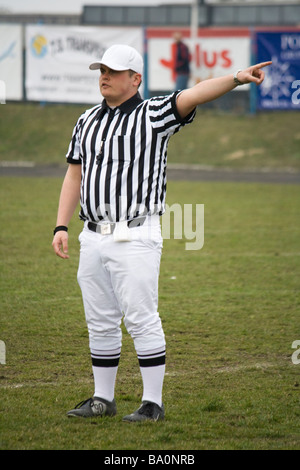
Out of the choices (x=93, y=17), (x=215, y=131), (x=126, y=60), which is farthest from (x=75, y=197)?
(x=93, y=17)

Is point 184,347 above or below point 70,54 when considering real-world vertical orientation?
below

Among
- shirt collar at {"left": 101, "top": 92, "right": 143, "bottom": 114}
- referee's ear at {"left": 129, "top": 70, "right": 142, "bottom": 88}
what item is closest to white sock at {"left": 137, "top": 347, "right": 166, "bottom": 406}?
shirt collar at {"left": 101, "top": 92, "right": 143, "bottom": 114}

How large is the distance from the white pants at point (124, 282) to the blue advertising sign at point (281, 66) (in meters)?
17.6

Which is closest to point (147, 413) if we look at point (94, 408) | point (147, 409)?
point (147, 409)

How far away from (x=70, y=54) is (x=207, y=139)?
4.79 m

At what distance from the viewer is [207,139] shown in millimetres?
22344

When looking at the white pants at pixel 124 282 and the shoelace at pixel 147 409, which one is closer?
the white pants at pixel 124 282

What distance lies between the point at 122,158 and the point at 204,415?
1.66m

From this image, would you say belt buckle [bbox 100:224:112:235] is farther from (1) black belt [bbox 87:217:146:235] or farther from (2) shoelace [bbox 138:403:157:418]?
(2) shoelace [bbox 138:403:157:418]

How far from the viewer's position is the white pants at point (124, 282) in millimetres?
4750

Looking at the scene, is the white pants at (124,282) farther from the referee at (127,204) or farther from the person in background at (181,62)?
the person in background at (181,62)

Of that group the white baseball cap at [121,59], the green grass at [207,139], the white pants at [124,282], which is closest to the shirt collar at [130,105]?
the white baseball cap at [121,59]

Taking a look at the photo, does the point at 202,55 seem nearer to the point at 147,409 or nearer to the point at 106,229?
the point at 106,229

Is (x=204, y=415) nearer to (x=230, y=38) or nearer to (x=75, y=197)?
(x=75, y=197)
